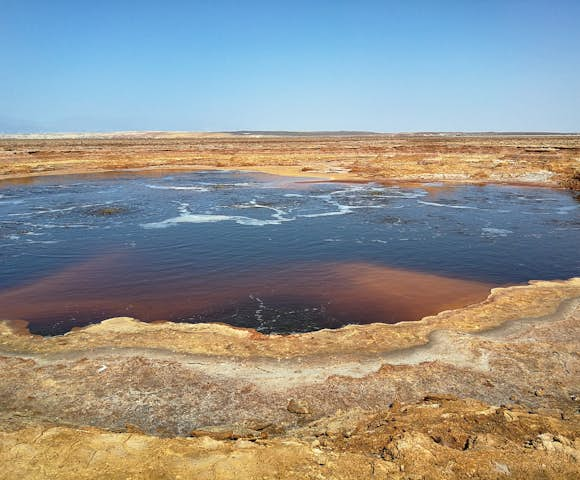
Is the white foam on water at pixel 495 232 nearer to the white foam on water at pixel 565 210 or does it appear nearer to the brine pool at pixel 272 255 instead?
the brine pool at pixel 272 255

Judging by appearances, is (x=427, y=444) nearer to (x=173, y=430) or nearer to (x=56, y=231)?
(x=173, y=430)

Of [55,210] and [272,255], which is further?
[55,210]

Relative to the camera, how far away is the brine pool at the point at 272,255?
41.0ft

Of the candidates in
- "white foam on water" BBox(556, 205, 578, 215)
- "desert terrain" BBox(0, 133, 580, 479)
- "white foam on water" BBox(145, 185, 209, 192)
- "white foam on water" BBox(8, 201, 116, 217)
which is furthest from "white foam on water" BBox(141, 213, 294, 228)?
"white foam on water" BBox(556, 205, 578, 215)

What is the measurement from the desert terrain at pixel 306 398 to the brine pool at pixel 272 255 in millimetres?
1612

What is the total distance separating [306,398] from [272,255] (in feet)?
34.2

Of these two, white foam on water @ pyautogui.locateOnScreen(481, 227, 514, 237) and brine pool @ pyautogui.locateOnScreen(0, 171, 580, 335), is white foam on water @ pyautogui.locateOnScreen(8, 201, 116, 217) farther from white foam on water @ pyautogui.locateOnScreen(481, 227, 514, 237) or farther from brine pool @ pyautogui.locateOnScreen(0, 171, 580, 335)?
white foam on water @ pyautogui.locateOnScreen(481, 227, 514, 237)

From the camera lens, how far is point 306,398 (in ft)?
25.5

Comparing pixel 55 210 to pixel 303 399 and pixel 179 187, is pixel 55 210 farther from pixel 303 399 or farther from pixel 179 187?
pixel 303 399

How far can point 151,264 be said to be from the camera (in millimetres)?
16641

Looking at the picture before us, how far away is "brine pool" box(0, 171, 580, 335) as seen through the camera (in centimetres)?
1248

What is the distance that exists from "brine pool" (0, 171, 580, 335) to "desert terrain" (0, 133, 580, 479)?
1.61m

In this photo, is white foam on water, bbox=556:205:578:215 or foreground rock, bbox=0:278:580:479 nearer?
foreground rock, bbox=0:278:580:479

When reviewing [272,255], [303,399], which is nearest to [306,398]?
[303,399]
